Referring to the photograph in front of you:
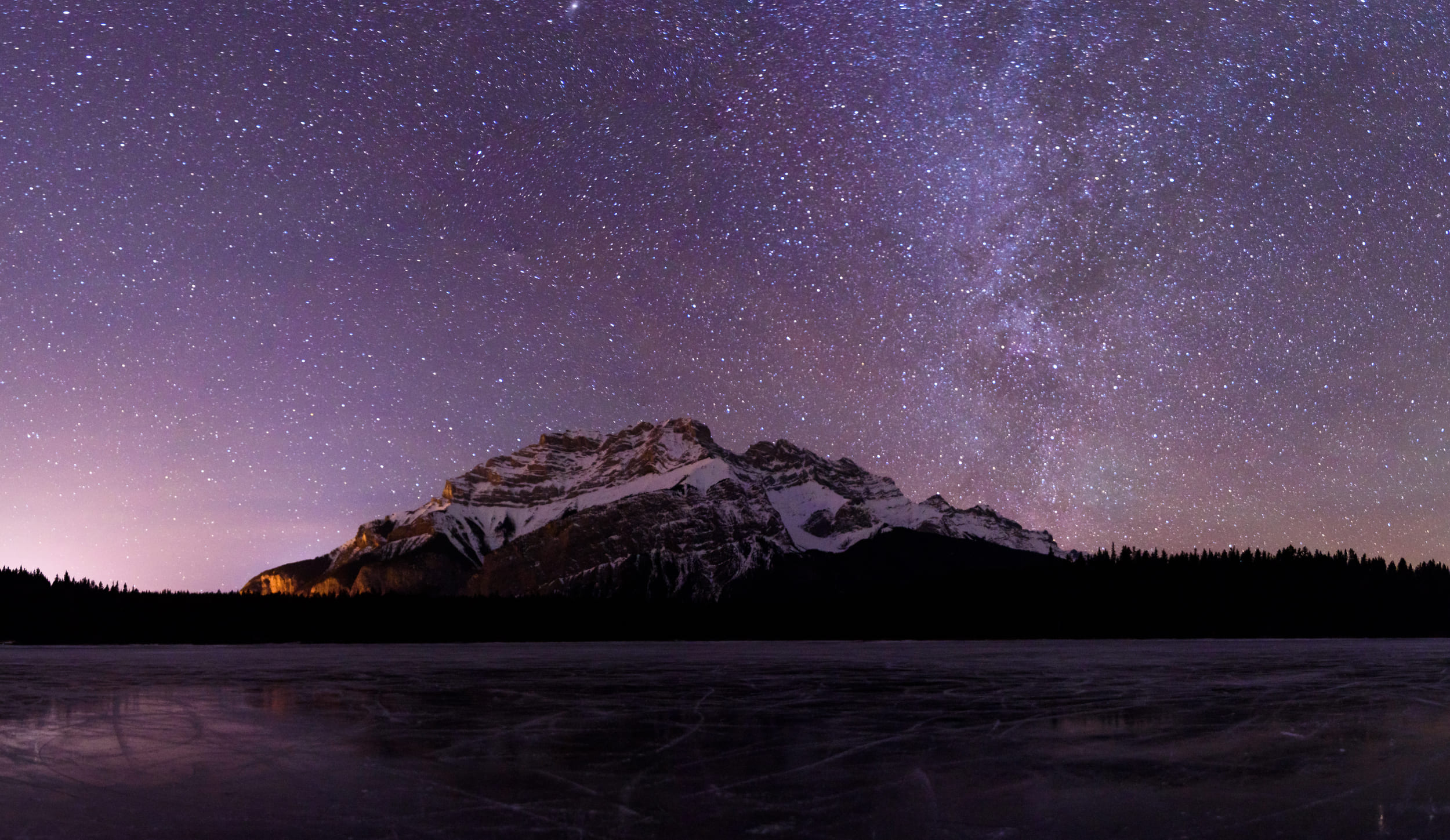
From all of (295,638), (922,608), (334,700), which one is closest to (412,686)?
(334,700)

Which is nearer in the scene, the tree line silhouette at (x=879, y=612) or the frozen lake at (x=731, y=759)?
the frozen lake at (x=731, y=759)

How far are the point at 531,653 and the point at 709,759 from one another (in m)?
61.4

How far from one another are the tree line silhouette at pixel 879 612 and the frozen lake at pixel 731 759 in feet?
377

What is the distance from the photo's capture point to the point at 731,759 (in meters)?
→ 16.4

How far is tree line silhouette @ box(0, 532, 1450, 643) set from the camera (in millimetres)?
149125

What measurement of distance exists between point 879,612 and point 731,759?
14728 cm

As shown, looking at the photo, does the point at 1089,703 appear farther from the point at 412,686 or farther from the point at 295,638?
the point at 295,638

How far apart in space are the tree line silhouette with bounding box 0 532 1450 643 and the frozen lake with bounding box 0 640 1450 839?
115 metres

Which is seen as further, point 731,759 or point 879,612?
point 879,612

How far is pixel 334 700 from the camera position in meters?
28.5

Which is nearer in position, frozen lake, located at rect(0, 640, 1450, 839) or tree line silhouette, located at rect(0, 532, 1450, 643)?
frozen lake, located at rect(0, 640, 1450, 839)

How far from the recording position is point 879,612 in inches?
6294

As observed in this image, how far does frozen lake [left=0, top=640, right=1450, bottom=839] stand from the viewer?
1155 cm

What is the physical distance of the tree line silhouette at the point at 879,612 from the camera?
149125 millimetres
